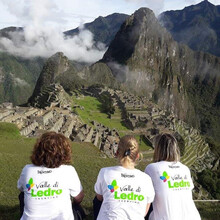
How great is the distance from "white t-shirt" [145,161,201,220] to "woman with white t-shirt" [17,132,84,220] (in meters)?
1.22

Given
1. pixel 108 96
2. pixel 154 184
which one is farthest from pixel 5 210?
pixel 108 96

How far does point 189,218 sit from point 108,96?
2291 inches

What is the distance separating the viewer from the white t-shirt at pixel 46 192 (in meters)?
3.54

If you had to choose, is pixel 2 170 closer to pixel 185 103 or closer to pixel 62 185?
pixel 62 185

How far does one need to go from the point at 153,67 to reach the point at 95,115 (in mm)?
109835

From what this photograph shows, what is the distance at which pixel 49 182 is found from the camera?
3561 millimetres

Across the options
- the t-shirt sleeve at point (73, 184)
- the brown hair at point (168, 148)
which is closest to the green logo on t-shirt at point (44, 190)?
the t-shirt sleeve at point (73, 184)

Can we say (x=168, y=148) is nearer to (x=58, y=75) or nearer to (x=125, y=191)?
(x=125, y=191)

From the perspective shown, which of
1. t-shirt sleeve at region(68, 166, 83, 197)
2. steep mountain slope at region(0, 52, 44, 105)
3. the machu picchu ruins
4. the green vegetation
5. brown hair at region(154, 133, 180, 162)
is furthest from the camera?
steep mountain slope at region(0, 52, 44, 105)

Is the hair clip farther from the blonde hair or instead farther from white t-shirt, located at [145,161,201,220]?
white t-shirt, located at [145,161,201,220]

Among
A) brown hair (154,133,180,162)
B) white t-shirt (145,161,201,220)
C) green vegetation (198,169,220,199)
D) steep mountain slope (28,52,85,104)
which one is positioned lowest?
green vegetation (198,169,220,199)

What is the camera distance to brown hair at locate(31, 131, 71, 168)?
3.61m

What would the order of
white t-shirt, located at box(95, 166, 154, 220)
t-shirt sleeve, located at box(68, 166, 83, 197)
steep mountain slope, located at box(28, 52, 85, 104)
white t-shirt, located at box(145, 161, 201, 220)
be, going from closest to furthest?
white t-shirt, located at box(95, 166, 154, 220)
t-shirt sleeve, located at box(68, 166, 83, 197)
white t-shirt, located at box(145, 161, 201, 220)
steep mountain slope, located at box(28, 52, 85, 104)

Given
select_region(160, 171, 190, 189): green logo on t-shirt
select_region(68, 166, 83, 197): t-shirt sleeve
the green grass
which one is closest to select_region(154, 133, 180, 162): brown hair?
select_region(160, 171, 190, 189): green logo on t-shirt
